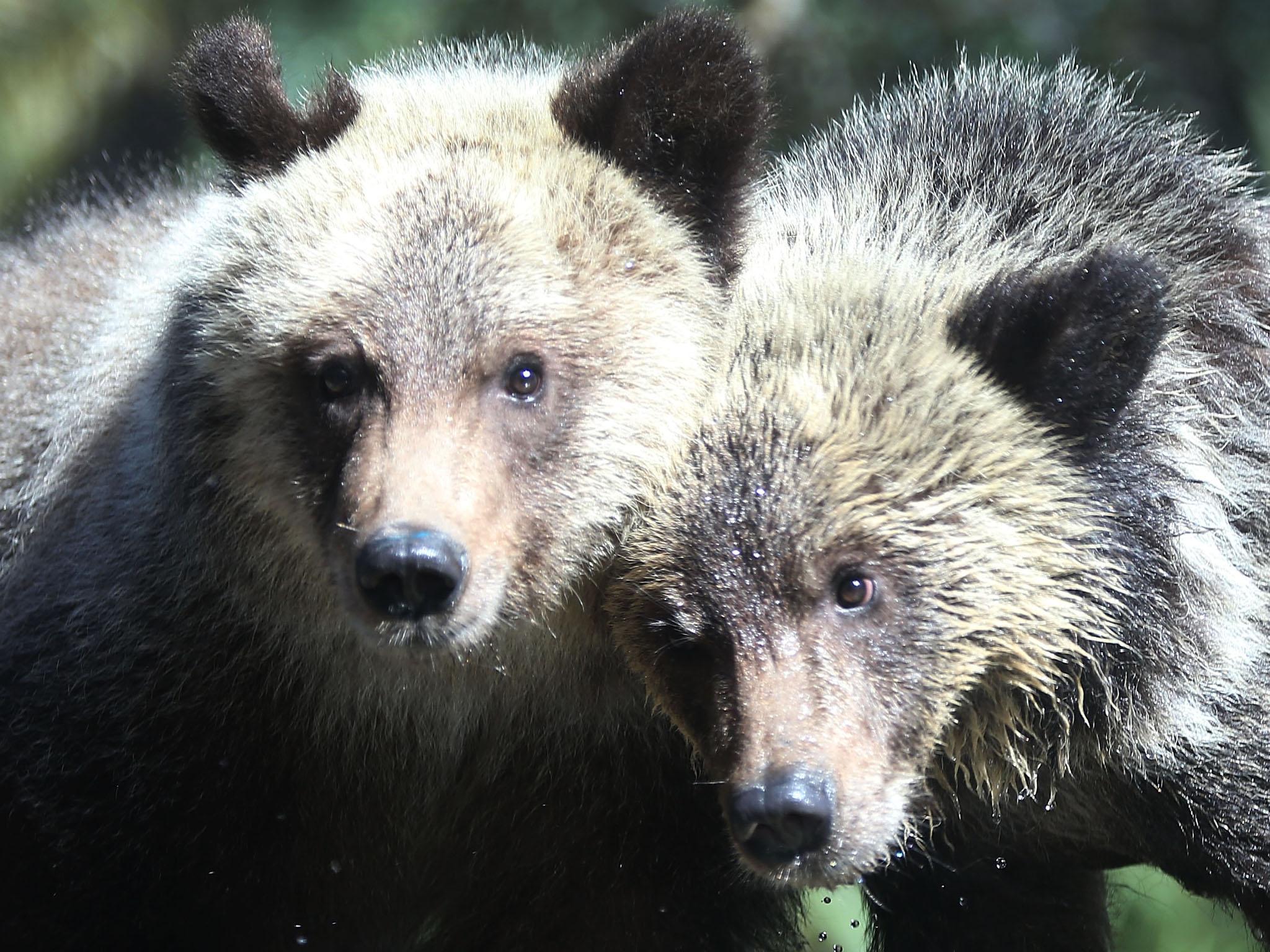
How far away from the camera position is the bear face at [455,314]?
338 cm

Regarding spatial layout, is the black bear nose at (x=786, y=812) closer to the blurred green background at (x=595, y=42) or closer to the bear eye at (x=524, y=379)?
the bear eye at (x=524, y=379)

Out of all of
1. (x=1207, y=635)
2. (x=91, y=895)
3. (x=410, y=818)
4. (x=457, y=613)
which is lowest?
(x=91, y=895)

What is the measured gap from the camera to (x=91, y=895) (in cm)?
409

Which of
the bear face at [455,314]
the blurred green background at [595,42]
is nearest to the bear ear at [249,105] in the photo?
the bear face at [455,314]

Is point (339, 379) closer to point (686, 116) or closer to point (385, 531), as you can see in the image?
point (385, 531)

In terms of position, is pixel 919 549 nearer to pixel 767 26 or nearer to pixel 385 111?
pixel 385 111

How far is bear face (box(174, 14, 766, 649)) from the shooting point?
3.38 m

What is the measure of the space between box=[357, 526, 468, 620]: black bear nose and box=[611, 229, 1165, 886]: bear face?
19.5 inches

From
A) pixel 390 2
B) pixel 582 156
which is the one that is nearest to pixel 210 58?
pixel 582 156

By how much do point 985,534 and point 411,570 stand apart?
47.8 inches

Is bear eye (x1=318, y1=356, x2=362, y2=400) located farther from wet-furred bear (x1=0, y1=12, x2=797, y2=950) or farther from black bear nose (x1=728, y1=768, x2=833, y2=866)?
black bear nose (x1=728, y1=768, x2=833, y2=866)

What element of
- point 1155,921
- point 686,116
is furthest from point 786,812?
point 1155,921

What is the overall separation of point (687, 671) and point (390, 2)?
5.69 m

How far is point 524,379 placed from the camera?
3555 mm
